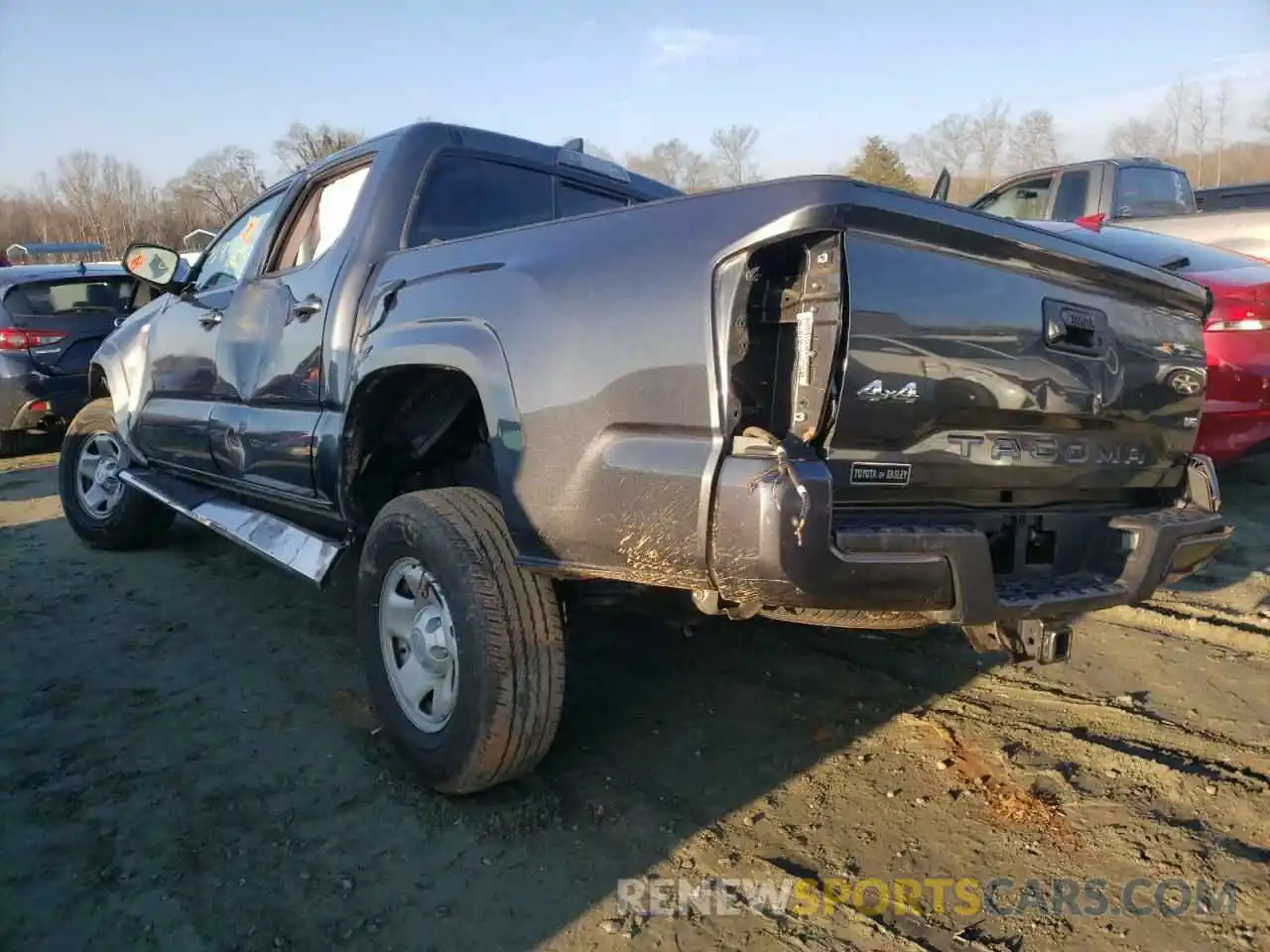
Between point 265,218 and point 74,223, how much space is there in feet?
193

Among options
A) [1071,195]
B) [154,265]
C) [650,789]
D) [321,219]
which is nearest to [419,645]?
[650,789]

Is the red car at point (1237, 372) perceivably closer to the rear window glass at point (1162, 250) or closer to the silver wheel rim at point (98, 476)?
the rear window glass at point (1162, 250)

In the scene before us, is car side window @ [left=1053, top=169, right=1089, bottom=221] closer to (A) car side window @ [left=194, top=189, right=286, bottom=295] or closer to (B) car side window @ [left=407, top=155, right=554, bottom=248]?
(B) car side window @ [left=407, top=155, right=554, bottom=248]

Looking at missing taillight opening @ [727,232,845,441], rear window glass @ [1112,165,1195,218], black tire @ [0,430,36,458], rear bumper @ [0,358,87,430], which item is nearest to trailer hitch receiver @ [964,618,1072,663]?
missing taillight opening @ [727,232,845,441]

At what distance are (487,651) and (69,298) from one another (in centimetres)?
829

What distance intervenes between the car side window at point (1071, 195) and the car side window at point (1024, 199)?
0.13 meters

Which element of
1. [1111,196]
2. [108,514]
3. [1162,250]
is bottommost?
[108,514]

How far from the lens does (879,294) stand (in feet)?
7.22

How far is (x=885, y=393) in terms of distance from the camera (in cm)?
224

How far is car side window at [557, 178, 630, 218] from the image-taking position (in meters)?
4.17

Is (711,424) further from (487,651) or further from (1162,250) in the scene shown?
(1162,250)

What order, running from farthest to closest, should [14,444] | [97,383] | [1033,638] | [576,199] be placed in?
[14,444] → [97,383] → [576,199] → [1033,638]

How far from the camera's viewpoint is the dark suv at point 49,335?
27.8ft

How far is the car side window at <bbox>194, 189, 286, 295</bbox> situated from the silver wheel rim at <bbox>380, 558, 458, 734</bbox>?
2.19 metres
